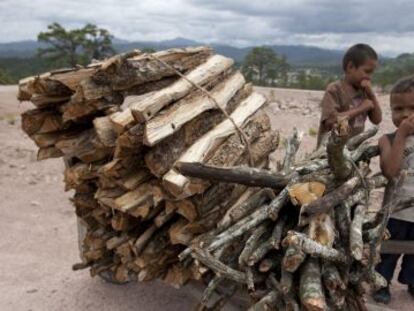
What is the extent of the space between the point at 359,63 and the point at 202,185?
2.04 m

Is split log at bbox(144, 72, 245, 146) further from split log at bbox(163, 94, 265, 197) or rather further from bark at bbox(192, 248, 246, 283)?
bark at bbox(192, 248, 246, 283)

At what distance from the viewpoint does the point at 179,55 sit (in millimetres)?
3467

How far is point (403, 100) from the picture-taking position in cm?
323

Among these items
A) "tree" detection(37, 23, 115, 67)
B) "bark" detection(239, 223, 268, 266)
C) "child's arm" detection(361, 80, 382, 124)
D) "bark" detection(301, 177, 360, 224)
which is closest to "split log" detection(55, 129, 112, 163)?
"bark" detection(239, 223, 268, 266)

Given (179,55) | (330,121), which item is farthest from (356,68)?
(179,55)

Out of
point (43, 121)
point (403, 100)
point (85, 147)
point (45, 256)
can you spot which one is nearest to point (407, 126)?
point (403, 100)

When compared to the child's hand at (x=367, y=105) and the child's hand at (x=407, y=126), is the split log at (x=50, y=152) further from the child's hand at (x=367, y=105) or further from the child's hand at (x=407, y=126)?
the child's hand at (x=367, y=105)

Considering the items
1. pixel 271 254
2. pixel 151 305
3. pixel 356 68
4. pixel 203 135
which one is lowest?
pixel 151 305

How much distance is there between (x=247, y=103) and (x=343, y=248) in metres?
1.48

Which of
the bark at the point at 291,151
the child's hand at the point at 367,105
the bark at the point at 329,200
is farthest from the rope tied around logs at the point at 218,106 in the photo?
the child's hand at the point at 367,105

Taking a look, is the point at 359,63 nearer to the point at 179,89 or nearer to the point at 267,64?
the point at 179,89

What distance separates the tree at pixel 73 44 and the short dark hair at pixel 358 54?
30012 millimetres

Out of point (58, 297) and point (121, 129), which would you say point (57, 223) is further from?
point (121, 129)

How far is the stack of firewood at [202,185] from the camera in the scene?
2453 millimetres
